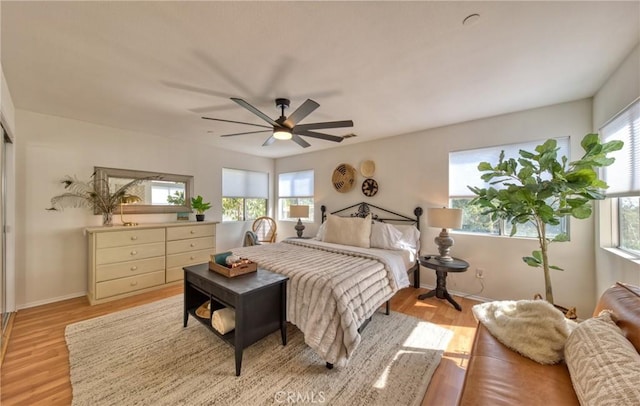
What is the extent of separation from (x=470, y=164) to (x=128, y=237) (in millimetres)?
4681

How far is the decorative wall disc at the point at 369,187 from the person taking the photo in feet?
13.1

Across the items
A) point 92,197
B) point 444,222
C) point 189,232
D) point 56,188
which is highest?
point 56,188

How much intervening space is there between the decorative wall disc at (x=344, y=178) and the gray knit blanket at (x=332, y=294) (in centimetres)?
187

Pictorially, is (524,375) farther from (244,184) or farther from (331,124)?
(244,184)

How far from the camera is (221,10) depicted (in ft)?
4.37

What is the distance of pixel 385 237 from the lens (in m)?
3.17

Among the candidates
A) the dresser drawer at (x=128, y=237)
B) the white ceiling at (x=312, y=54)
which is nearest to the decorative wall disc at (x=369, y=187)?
the white ceiling at (x=312, y=54)

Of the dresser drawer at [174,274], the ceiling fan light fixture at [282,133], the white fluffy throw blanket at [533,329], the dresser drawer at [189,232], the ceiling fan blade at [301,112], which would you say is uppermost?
the ceiling fan blade at [301,112]

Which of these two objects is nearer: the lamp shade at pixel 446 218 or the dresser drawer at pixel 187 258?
the lamp shade at pixel 446 218

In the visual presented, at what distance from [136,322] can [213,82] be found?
8.29 feet

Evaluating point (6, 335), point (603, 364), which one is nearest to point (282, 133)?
point (603, 364)

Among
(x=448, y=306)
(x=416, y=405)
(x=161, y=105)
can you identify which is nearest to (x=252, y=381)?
(x=416, y=405)

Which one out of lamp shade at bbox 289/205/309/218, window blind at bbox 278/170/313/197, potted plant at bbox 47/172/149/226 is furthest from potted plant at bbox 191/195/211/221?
window blind at bbox 278/170/313/197

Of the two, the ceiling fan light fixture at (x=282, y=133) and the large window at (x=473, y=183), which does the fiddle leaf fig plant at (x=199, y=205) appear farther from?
the large window at (x=473, y=183)
